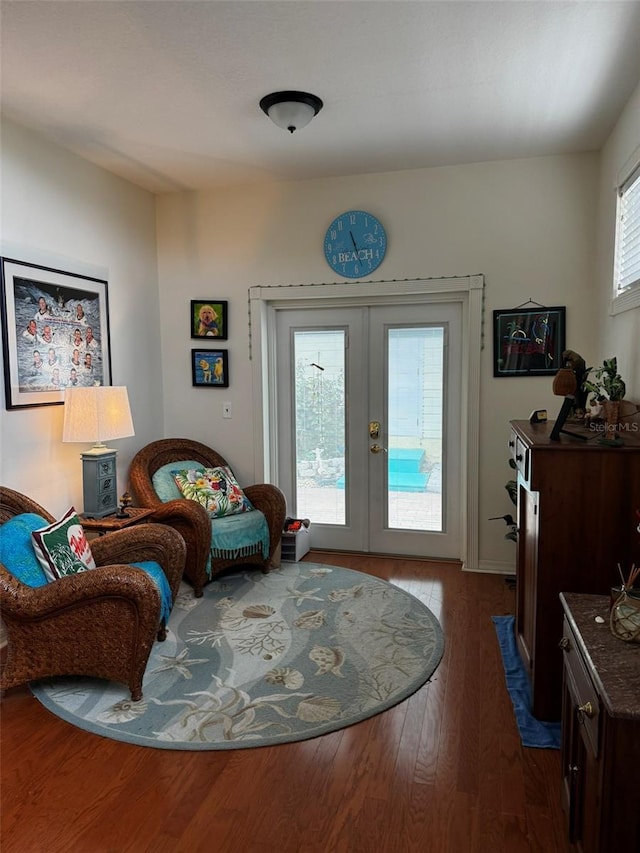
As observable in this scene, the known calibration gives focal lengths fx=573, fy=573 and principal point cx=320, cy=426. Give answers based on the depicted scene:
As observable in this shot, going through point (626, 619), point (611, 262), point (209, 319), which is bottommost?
point (626, 619)

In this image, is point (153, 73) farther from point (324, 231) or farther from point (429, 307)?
point (429, 307)

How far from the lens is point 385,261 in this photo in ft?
13.3

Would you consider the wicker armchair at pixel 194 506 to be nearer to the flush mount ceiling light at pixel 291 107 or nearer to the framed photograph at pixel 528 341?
the framed photograph at pixel 528 341

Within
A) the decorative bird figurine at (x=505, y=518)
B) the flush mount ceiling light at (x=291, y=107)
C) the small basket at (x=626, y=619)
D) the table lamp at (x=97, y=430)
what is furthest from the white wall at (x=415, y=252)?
the small basket at (x=626, y=619)

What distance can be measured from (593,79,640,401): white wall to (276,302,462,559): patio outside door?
0.97 metres

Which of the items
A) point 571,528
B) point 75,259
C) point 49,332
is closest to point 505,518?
point 571,528

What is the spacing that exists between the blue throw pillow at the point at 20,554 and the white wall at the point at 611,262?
2795 millimetres

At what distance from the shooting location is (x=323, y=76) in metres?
2.60

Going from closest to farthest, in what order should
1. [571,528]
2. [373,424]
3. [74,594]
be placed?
[571,528] → [74,594] → [373,424]

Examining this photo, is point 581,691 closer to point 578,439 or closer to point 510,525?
point 578,439

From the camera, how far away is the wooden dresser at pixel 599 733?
50.0 inches

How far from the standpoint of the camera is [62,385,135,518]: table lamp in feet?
10.5

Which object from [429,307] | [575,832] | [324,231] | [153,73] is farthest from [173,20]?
[575,832]

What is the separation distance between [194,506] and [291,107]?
224 cm
